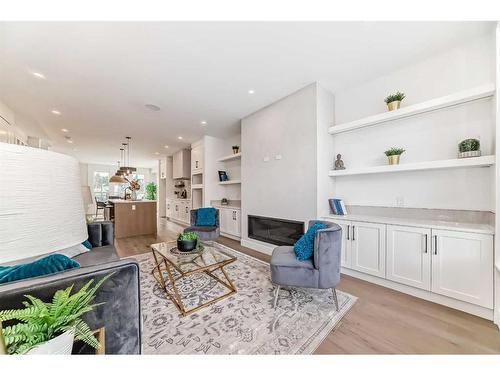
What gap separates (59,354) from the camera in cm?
66

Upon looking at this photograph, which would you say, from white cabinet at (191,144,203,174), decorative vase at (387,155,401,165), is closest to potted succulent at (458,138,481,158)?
decorative vase at (387,155,401,165)

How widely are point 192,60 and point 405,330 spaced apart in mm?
3567

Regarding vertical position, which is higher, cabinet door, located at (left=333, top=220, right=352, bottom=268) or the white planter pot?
the white planter pot

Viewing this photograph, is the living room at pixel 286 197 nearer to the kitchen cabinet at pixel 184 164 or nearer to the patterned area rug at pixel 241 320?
the patterned area rug at pixel 241 320

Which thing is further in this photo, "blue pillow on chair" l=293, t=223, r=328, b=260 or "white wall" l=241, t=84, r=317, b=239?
"white wall" l=241, t=84, r=317, b=239

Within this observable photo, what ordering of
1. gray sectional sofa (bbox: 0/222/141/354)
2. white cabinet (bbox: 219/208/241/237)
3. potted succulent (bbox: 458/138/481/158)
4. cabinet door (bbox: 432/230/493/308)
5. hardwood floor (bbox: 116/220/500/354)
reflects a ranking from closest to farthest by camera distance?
gray sectional sofa (bbox: 0/222/141/354)
hardwood floor (bbox: 116/220/500/354)
cabinet door (bbox: 432/230/493/308)
potted succulent (bbox: 458/138/481/158)
white cabinet (bbox: 219/208/241/237)

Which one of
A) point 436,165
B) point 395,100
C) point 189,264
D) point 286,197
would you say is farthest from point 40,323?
point 395,100

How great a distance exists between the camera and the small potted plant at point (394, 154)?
8.10ft

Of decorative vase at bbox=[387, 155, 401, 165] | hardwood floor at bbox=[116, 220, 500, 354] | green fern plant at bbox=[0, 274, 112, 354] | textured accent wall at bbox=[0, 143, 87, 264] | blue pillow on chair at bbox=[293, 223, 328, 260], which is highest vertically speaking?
decorative vase at bbox=[387, 155, 401, 165]

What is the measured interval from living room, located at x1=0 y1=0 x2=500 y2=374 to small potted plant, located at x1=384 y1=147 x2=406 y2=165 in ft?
0.07

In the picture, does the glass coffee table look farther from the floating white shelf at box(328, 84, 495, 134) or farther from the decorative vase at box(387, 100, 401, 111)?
the decorative vase at box(387, 100, 401, 111)

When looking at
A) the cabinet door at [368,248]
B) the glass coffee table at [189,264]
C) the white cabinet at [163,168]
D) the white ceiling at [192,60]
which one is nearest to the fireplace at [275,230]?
the cabinet door at [368,248]

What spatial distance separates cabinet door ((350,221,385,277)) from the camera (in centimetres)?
237
